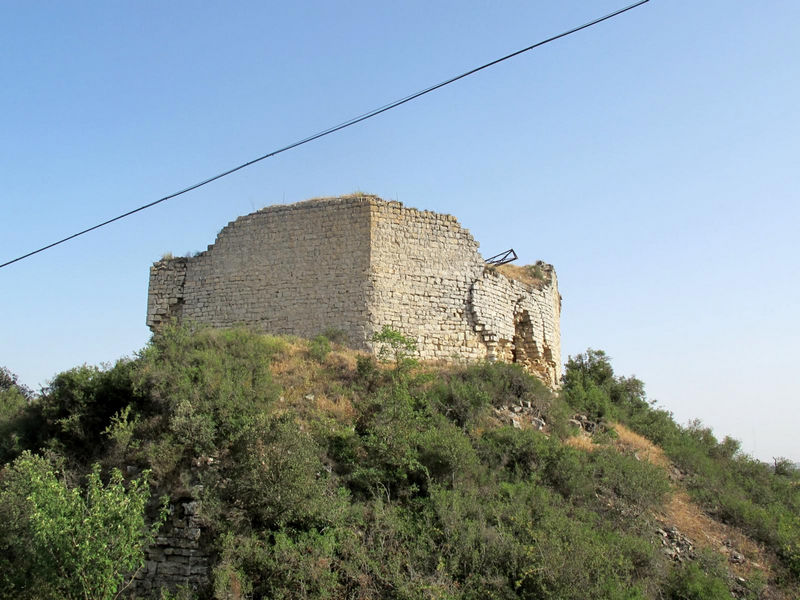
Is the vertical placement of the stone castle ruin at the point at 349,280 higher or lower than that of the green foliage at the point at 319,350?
higher

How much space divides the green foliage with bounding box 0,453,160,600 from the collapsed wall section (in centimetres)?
715

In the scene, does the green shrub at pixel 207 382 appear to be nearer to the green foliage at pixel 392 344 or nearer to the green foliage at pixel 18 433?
the green foliage at pixel 18 433

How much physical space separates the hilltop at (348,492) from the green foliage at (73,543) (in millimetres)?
22

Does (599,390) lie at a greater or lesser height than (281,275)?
lesser

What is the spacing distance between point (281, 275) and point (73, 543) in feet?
27.9

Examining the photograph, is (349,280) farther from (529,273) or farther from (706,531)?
(706,531)

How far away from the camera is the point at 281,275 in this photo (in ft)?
50.6

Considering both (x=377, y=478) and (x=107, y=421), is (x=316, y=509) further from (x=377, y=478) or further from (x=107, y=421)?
(x=107, y=421)

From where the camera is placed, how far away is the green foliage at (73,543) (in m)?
7.53

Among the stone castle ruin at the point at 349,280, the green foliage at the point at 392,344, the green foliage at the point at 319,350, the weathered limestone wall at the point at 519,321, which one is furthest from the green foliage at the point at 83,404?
the weathered limestone wall at the point at 519,321

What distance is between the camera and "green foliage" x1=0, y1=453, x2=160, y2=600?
7.53 meters

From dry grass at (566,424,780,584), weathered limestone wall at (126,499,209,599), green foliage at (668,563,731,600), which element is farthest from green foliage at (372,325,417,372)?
green foliage at (668,563,731,600)

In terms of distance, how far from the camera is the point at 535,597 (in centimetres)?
805

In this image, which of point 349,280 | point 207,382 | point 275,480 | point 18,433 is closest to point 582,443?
point 349,280
